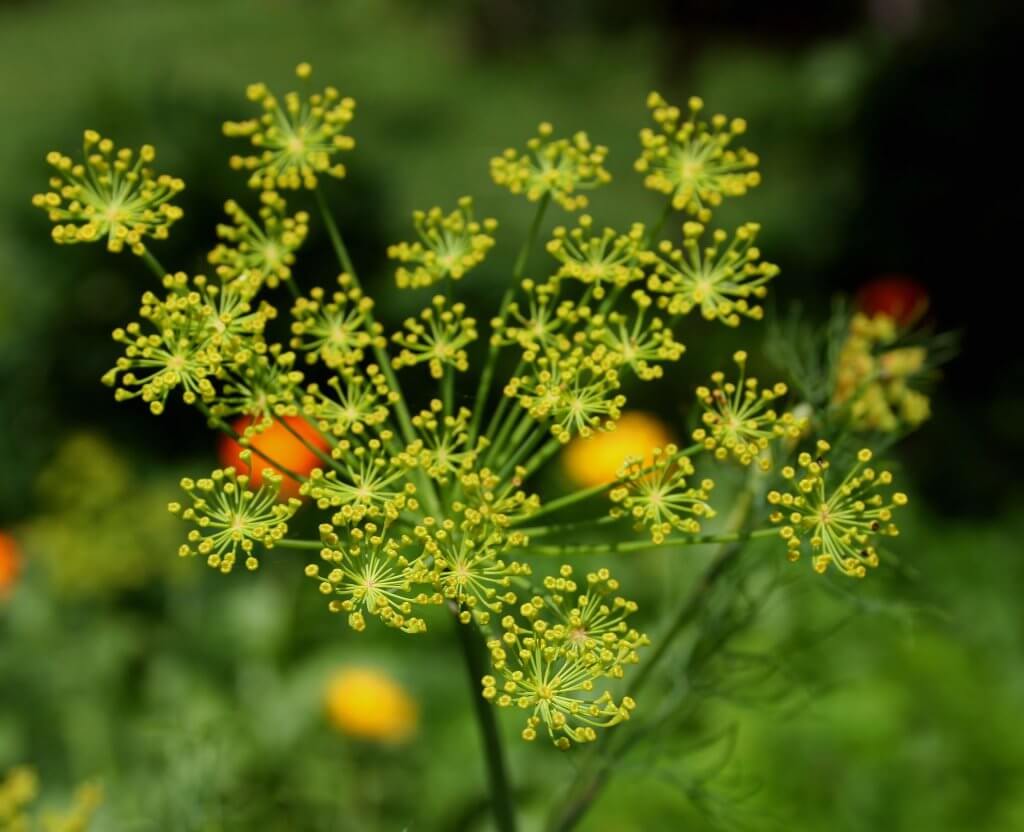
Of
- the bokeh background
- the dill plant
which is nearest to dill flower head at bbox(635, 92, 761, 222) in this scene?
the dill plant

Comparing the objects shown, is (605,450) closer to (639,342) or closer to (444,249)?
(444,249)

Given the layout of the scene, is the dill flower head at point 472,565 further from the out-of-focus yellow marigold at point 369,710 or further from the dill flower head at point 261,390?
the out-of-focus yellow marigold at point 369,710

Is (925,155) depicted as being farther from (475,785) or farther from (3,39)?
(3,39)

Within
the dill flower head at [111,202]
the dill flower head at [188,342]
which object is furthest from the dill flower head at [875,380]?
the dill flower head at [111,202]

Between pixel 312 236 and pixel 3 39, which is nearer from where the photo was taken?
pixel 312 236

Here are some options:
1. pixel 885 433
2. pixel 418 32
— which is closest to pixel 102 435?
pixel 885 433

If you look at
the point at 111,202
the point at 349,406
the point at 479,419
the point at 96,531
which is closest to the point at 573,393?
the point at 479,419

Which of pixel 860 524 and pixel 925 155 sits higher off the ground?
pixel 860 524
